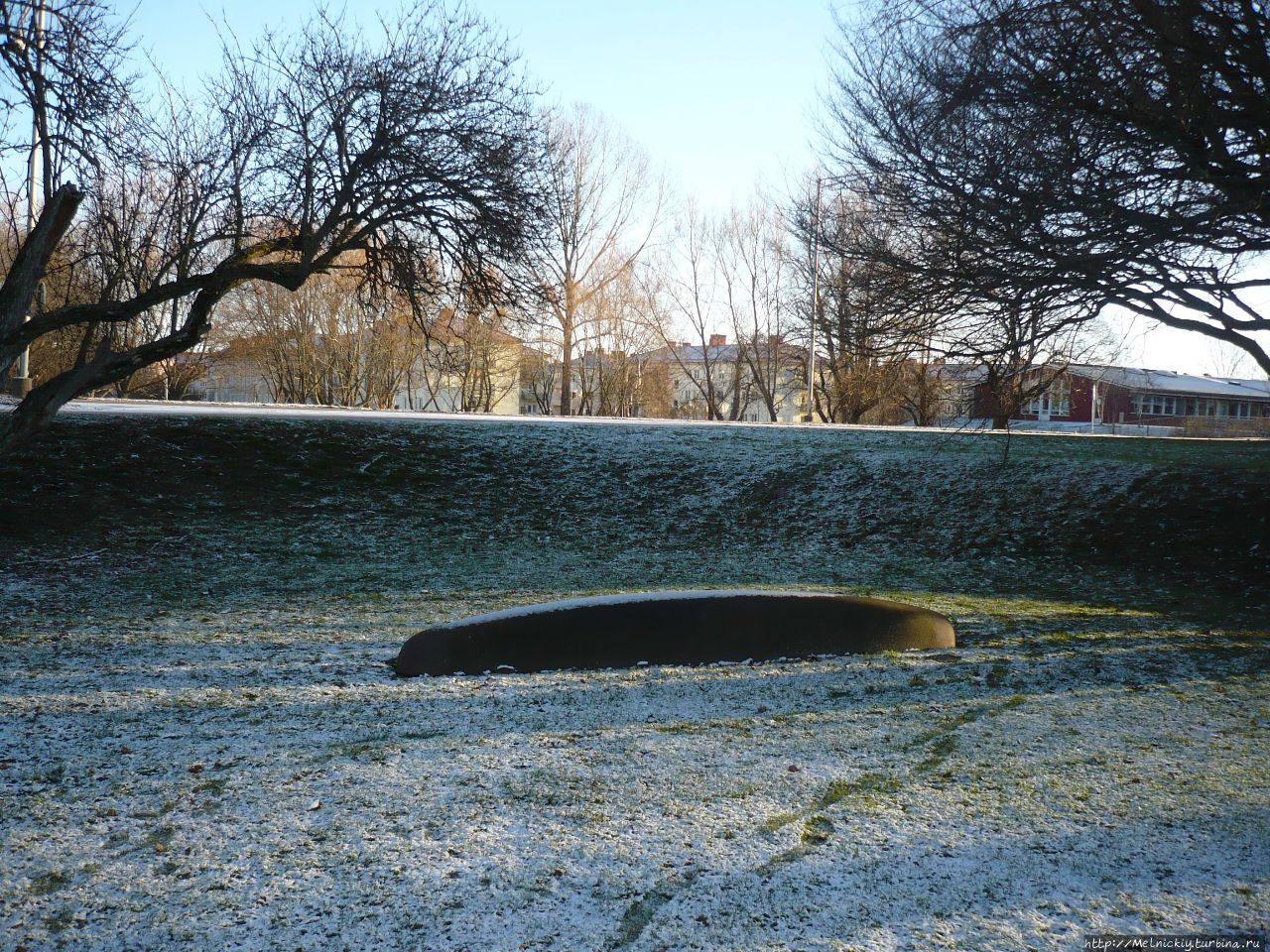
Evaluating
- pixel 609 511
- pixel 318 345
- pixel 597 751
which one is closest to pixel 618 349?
pixel 318 345

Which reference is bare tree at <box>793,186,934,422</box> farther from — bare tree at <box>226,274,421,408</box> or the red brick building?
the red brick building

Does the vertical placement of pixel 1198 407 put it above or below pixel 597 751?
above

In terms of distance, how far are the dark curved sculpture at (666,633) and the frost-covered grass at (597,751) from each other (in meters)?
0.23

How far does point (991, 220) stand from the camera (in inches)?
335

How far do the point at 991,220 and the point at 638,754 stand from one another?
617 centimetres

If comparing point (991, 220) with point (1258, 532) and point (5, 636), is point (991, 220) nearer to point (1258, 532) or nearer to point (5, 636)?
point (1258, 532)

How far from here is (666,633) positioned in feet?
22.1

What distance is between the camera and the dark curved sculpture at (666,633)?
6.47 m

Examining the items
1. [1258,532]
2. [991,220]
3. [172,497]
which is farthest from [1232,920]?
[172,497]

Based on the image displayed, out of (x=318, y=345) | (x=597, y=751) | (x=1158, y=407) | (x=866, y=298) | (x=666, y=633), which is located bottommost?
(x=597, y=751)

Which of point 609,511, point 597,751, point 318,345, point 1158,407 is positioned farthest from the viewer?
point 1158,407

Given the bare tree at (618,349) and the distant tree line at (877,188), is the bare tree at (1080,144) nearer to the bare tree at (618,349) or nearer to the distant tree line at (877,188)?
the distant tree line at (877,188)

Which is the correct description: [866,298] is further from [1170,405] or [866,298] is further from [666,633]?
[1170,405]

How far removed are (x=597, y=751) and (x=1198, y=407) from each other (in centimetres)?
6151
